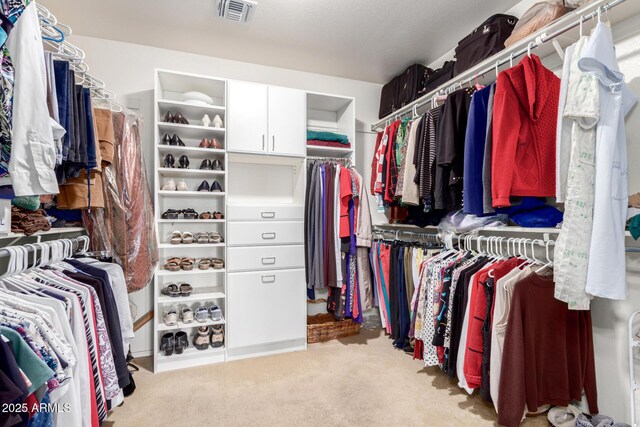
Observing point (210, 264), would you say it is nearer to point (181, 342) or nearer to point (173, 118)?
point (181, 342)

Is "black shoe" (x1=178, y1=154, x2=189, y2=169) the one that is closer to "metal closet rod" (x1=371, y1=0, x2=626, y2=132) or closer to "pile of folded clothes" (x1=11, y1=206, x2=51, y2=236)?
"pile of folded clothes" (x1=11, y1=206, x2=51, y2=236)

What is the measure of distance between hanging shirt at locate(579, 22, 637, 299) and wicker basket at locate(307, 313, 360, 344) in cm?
181

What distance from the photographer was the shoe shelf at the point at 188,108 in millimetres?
2264

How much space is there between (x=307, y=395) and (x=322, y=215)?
4.17ft

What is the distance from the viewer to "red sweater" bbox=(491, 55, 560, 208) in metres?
1.48

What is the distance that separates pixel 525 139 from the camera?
4.99ft

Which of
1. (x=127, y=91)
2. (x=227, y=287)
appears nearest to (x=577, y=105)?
(x=227, y=287)

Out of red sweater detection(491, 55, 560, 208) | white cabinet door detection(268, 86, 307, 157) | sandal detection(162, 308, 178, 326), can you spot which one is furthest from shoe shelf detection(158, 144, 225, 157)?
red sweater detection(491, 55, 560, 208)

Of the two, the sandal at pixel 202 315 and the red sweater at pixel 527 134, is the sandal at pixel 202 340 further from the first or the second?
the red sweater at pixel 527 134

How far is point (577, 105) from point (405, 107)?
1.43m

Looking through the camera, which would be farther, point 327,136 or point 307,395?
point 327,136

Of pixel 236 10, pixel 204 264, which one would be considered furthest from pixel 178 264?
pixel 236 10

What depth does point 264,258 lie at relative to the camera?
2.38 m

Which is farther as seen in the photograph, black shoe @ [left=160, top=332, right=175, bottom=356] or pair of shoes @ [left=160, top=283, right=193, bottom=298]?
pair of shoes @ [left=160, top=283, right=193, bottom=298]
